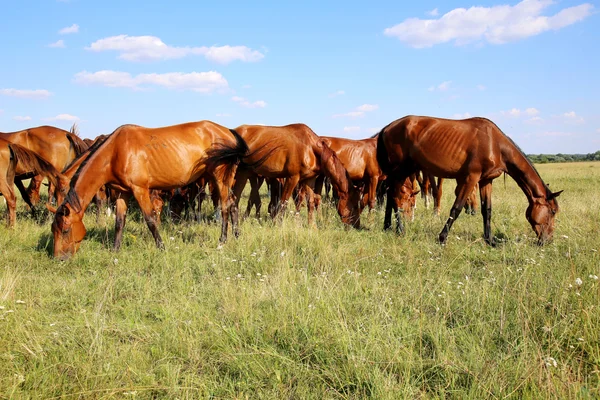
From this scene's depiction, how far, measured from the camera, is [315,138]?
977 centimetres


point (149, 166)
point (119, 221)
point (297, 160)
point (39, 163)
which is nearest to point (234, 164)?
point (149, 166)

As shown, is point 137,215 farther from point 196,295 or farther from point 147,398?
point 147,398

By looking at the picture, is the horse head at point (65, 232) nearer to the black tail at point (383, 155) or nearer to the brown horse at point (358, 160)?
the black tail at point (383, 155)

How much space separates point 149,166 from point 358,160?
5990 mm

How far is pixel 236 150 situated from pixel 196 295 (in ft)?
12.1

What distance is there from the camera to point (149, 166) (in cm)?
723

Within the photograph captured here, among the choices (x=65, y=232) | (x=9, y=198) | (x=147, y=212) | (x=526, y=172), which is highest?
(x=526, y=172)

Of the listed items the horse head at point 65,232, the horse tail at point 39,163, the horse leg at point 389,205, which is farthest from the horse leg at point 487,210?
the horse tail at point 39,163

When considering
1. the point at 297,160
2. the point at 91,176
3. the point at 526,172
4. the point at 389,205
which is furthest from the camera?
the point at 297,160

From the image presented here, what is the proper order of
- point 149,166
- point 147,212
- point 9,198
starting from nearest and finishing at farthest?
point 147,212 → point 149,166 → point 9,198

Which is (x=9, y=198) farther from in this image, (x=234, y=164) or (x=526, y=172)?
(x=526, y=172)

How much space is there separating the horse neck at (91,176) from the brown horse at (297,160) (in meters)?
3.12

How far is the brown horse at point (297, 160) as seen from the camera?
946cm

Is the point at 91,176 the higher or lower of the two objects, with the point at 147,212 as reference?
higher
